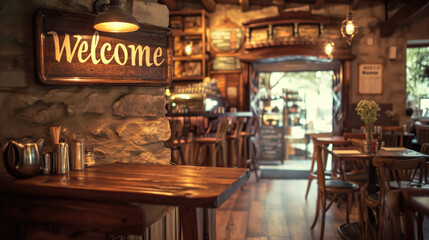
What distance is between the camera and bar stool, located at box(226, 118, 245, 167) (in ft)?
19.8

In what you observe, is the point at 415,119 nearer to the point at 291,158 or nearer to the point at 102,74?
the point at 291,158

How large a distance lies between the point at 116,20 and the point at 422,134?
21.9ft

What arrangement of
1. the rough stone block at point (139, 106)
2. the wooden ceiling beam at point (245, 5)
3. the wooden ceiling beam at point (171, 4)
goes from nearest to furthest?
the rough stone block at point (139, 106) < the wooden ceiling beam at point (245, 5) < the wooden ceiling beam at point (171, 4)

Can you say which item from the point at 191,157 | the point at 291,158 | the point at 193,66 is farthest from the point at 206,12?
the point at 291,158

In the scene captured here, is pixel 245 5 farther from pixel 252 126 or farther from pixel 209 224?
pixel 209 224

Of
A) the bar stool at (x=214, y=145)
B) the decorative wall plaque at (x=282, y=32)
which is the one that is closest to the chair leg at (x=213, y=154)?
the bar stool at (x=214, y=145)

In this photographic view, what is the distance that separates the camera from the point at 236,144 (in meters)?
6.33

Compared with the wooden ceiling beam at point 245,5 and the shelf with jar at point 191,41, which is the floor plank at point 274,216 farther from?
the wooden ceiling beam at point 245,5

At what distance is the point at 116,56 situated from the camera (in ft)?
6.63

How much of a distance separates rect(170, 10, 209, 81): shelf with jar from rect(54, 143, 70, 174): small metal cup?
235 inches

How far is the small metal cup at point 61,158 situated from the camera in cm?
173

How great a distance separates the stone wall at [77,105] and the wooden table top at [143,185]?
292 mm

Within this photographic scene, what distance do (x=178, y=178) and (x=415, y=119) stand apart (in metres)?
7.46

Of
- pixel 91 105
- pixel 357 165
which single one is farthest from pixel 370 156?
pixel 91 105
